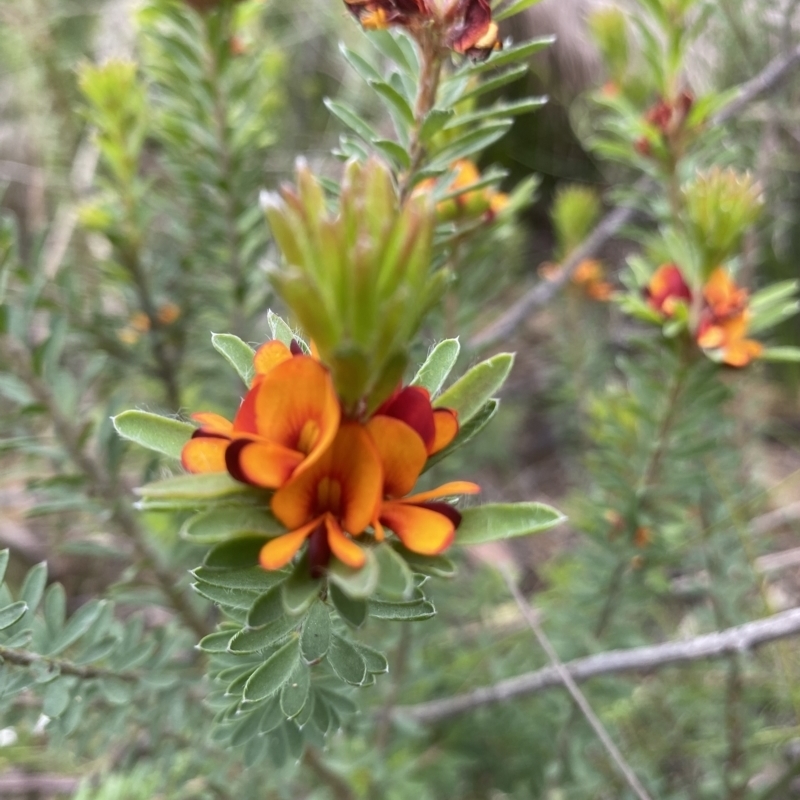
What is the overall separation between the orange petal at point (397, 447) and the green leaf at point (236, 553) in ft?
0.43

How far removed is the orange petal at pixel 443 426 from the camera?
59 centimetres

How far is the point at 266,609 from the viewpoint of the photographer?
59 centimetres

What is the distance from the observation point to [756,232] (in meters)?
1.95

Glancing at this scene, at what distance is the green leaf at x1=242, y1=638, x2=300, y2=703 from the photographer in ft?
2.11

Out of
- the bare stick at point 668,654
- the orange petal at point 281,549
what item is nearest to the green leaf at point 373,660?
the orange petal at point 281,549

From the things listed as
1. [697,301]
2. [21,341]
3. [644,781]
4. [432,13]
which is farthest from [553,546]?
[432,13]

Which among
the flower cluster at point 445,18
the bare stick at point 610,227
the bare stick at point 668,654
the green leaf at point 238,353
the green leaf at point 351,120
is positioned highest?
the flower cluster at point 445,18

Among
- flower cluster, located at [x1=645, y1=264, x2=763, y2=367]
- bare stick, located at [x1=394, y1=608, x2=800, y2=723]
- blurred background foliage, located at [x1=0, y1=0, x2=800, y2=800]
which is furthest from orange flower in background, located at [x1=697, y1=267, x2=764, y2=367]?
bare stick, located at [x1=394, y1=608, x2=800, y2=723]

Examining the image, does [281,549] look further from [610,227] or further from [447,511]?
[610,227]

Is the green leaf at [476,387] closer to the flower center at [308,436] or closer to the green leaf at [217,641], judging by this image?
the flower center at [308,436]

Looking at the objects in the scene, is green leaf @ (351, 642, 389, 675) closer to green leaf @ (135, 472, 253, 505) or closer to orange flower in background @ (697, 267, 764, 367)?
green leaf @ (135, 472, 253, 505)

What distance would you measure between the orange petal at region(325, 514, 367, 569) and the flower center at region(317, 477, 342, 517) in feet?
0.09

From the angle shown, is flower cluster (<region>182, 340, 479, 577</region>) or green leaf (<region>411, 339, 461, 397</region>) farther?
green leaf (<region>411, 339, 461, 397</region>)

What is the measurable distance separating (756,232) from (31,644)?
6.90ft
